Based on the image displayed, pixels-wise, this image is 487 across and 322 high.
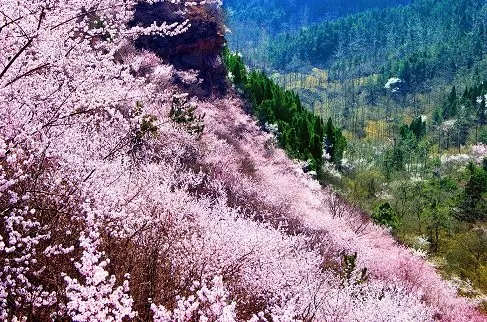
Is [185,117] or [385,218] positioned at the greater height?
[185,117]

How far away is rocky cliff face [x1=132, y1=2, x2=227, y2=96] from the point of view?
1373 inches

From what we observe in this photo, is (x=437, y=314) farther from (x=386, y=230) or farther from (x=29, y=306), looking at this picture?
(x=29, y=306)

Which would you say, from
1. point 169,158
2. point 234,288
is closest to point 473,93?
point 169,158

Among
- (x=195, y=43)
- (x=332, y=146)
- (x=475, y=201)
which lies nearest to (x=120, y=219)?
(x=195, y=43)

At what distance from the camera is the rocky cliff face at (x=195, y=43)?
3488 cm

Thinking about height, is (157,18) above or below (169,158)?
above

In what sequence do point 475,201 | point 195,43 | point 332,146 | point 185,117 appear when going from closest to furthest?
point 185,117 < point 195,43 < point 475,201 < point 332,146

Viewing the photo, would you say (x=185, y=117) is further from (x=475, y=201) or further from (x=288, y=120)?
(x=475, y=201)

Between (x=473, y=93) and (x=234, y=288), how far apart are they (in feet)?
292

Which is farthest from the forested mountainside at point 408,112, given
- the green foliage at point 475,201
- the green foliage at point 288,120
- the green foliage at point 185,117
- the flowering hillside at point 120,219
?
the green foliage at point 185,117

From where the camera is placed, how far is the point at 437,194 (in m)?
45.5

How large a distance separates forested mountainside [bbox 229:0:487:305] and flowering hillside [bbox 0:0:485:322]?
12858 mm

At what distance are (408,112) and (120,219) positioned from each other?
116m

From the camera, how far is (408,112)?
378 feet
